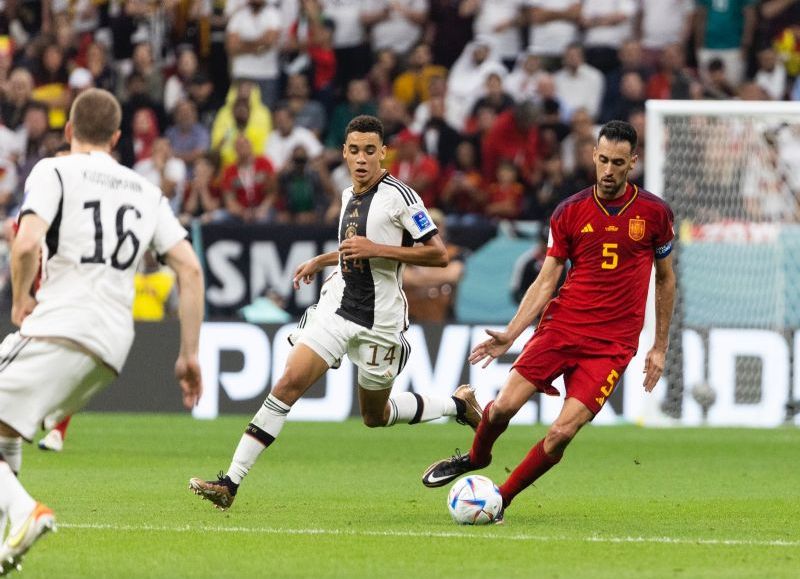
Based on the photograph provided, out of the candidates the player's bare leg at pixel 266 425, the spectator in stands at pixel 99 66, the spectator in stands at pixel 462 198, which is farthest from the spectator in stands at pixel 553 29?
the player's bare leg at pixel 266 425

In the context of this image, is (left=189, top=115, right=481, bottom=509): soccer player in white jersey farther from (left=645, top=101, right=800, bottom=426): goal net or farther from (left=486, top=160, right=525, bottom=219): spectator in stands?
(left=486, top=160, right=525, bottom=219): spectator in stands

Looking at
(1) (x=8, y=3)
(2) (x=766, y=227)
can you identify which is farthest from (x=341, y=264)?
(1) (x=8, y=3)

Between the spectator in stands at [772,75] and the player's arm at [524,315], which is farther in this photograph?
the spectator in stands at [772,75]

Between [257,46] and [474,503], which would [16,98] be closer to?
[257,46]

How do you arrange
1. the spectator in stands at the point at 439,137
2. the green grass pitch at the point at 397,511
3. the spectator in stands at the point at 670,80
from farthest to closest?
the spectator in stands at the point at 670,80 → the spectator in stands at the point at 439,137 → the green grass pitch at the point at 397,511

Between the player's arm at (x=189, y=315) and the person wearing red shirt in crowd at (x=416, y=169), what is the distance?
1212 centimetres

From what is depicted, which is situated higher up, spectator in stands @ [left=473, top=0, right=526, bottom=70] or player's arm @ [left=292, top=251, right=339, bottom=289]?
spectator in stands @ [left=473, top=0, right=526, bottom=70]

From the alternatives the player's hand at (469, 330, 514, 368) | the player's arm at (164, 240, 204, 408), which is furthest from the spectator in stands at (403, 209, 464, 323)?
the player's arm at (164, 240, 204, 408)

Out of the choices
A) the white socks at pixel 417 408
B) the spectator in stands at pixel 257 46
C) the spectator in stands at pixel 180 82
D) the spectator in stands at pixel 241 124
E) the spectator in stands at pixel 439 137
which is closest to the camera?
the white socks at pixel 417 408

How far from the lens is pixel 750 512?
950 centimetres

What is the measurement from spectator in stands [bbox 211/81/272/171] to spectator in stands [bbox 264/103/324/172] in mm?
159

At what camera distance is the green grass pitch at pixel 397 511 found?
23.4ft

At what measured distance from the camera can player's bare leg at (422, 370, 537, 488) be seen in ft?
29.1

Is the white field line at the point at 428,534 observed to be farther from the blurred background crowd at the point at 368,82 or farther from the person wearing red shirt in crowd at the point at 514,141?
the person wearing red shirt in crowd at the point at 514,141
